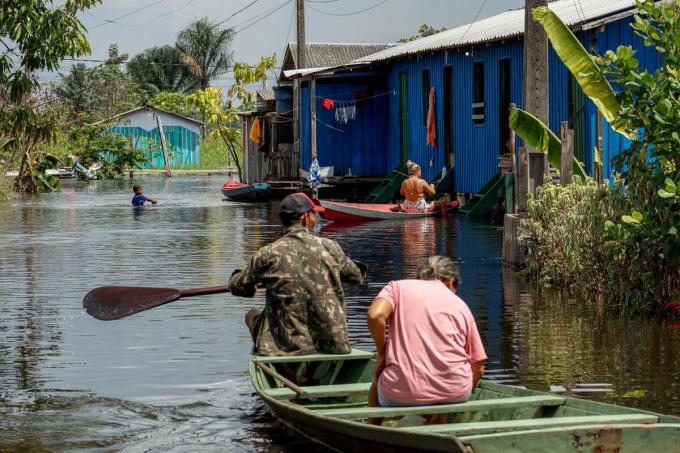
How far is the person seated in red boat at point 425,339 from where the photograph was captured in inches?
285

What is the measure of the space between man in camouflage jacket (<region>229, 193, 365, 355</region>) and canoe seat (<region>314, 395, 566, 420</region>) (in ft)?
3.63

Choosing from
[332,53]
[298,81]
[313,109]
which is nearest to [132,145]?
[332,53]

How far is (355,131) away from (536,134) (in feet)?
73.7

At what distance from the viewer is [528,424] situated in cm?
734

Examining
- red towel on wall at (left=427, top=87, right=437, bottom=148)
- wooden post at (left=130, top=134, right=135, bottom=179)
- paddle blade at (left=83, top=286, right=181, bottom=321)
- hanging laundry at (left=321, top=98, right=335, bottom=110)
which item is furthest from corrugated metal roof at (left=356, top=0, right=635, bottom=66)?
wooden post at (left=130, top=134, right=135, bottom=179)

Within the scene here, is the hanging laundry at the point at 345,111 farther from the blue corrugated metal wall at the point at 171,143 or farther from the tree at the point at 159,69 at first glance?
the tree at the point at 159,69

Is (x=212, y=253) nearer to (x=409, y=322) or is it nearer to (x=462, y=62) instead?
(x=462, y=62)

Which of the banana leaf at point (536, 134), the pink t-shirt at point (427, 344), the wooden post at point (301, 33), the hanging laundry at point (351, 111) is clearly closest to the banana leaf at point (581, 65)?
the banana leaf at point (536, 134)

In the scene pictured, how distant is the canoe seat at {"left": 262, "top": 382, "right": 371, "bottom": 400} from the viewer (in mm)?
8586

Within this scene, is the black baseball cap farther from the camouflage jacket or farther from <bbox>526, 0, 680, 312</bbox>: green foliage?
<bbox>526, 0, 680, 312</bbox>: green foliage

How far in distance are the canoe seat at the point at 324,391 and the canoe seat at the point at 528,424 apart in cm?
141

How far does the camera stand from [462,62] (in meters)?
31.7

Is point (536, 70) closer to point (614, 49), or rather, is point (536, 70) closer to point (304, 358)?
point (614, 49)

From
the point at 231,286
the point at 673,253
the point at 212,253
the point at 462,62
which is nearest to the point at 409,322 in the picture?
the point at 231,286
